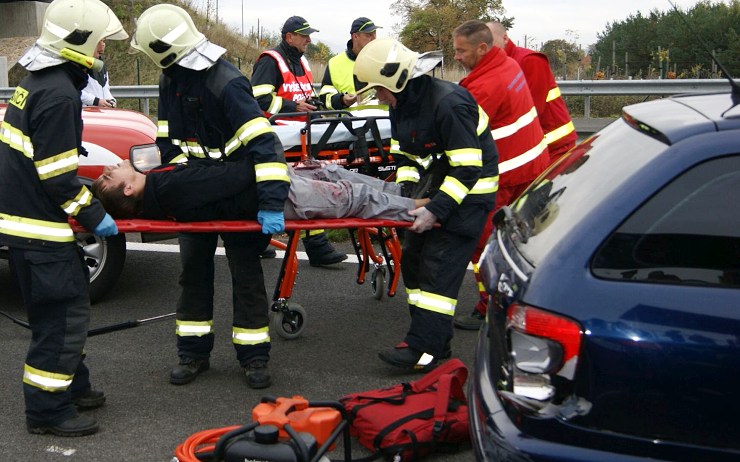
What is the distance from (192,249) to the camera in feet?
16.4

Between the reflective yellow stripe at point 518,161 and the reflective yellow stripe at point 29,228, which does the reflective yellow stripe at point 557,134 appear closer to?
the reflective yellow stripe at point 518,161

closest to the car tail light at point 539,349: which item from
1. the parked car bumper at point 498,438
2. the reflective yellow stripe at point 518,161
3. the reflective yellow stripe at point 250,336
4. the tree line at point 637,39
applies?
the parked car bumper at point 498,438

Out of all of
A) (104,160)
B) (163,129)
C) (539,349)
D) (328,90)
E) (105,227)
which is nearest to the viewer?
(539,349)

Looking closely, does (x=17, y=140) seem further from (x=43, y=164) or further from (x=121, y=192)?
(x=121, y=192)

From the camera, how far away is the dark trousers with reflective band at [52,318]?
419 cm

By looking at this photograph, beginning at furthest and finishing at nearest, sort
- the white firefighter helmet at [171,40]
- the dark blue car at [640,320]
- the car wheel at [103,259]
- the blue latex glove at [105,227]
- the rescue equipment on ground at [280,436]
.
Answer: the car wheel at [103,259], the white firefighter helmet at [171,40], the blue latex glove at [105,227], the rescue equipment on ground at [280,436], the dark blue car at [640,320]

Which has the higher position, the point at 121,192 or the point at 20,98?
the point at 20,98

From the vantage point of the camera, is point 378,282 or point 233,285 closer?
point 233,285

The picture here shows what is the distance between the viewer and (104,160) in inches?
249

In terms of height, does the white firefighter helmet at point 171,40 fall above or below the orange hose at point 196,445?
above

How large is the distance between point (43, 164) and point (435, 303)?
211cm

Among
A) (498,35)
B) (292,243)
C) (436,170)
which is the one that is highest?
(498,35)

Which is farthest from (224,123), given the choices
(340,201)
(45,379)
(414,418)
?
(414,418)

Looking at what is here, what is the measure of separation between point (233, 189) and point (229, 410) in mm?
1099
